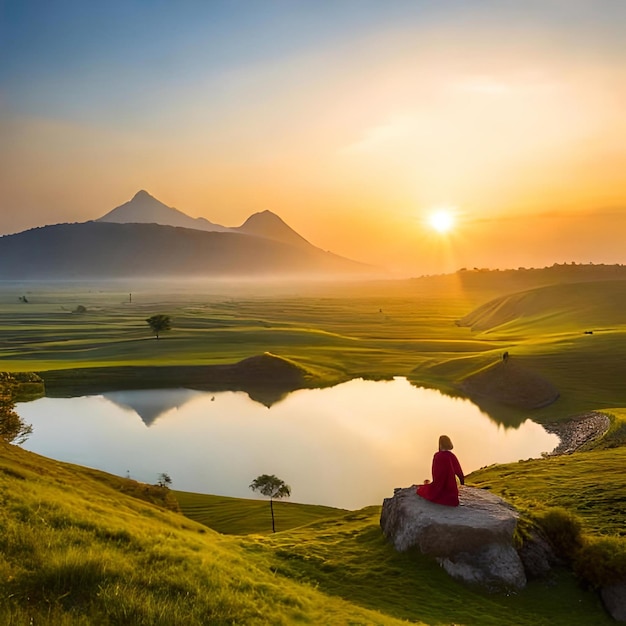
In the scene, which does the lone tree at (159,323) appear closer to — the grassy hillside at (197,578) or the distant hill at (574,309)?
the distant hill at (574,309)

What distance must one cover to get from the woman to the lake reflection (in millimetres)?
28847

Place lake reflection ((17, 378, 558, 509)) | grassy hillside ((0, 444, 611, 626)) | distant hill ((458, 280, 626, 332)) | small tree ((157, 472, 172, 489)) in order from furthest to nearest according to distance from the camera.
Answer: distant hill ((458, 280, 626, 332)) → lake reflection ((17, 378, 558, 509)) → small tree ((157, 472, 172, 489)) → grassy hillside ((0, 444, 611, 626))

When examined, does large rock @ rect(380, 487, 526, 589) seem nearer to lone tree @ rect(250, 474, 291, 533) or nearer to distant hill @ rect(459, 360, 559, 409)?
lone tree @ rect(250, 474, 291, 533)

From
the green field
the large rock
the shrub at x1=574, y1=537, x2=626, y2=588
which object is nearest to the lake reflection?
the green field

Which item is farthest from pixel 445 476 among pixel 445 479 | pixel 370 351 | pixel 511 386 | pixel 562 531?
pixel 370 351

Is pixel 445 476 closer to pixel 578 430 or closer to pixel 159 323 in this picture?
pixel 578 430

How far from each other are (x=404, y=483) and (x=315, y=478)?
9414mm

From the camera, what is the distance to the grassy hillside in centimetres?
941

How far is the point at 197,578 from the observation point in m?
11.1

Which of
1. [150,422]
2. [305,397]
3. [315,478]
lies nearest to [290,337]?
[305,397]

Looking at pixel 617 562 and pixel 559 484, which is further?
pixel 559 484

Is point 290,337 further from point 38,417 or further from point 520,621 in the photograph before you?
point 520,621

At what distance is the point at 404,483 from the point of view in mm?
49438

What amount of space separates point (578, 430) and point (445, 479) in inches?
2191
